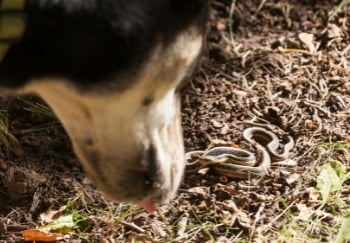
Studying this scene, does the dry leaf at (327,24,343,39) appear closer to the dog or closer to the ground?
the ground

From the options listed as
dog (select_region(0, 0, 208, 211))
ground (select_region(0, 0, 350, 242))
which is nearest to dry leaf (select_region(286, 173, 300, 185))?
ground (select_region(0, 0, 350, 242))

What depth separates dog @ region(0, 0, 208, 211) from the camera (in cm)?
133

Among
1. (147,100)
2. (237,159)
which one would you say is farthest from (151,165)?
(237,159)

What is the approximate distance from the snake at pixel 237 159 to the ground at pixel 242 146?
2 centimetres

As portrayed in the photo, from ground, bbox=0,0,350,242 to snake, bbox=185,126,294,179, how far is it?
21mm

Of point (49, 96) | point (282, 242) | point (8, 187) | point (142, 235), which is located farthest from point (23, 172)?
point (49, 96)

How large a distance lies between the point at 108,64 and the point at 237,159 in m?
1.13

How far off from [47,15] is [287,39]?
5.75 ft

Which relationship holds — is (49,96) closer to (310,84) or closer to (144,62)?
(144,62)

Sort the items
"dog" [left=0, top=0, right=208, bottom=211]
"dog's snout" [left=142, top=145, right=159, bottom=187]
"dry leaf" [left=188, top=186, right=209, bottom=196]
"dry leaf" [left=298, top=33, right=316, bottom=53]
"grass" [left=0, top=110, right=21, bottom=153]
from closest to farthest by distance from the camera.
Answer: "dog" [left=0, top=0, right=208, bottom=211] < "dog's snout" [left=142, top=145, right=159, bottom=187] < "dry leaf" [left=188, top=186, right=209, bottom=196] < "grass" [left=0, top=110, right=21, bottom=153] < "dry leaf" [left=298, top=33, right=316, bottom=53]

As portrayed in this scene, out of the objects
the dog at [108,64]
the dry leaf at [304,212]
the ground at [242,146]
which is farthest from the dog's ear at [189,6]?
the dry leaf at [304,212]

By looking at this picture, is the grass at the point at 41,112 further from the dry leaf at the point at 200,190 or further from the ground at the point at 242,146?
the dry leaf at the point at 200,190

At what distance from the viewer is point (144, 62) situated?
4.67 ft

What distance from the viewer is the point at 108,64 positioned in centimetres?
138
